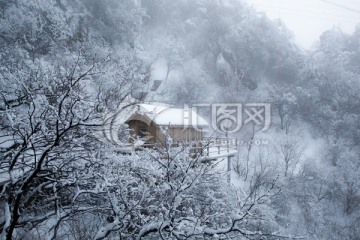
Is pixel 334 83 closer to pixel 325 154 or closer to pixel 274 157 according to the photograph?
pixel 325 154

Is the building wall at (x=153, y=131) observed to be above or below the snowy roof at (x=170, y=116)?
below

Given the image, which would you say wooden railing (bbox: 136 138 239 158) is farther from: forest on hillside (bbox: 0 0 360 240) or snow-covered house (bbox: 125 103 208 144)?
forest on hillside (bbox: 0 0 360 240)

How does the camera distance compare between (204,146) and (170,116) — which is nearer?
(204,146)

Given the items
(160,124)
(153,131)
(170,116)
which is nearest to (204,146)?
(160,124)

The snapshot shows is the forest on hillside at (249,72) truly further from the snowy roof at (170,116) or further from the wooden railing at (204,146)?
the snowy roof at (170,116)

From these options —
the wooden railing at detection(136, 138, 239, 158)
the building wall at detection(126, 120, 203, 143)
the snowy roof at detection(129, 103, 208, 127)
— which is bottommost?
the wooden railing at detection(136, 138, 239, 158)

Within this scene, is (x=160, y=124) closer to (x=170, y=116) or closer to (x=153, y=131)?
(x=153, y=131)

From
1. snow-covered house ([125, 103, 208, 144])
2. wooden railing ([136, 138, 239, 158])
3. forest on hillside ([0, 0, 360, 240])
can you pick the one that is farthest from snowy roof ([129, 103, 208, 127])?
forest on hillside ([0, 0, 360, 240])

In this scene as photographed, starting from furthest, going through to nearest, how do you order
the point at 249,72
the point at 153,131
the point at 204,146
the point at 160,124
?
the point at 249,72
the point at 153,131
the point at 160,124
the point at 204,146

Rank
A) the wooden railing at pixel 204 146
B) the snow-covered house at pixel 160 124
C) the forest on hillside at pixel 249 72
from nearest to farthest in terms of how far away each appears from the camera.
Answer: the wooden railing at pixel 204 146
the snow-covered house at pixel 160 124
the forest on hillside at pixel 249 72

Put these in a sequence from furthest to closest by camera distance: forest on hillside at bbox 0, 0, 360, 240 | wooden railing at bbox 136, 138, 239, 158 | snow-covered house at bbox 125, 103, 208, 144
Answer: forest on hillside at bbox 0, 0, 360, 240 → snow-covered house at bbox 125, 103, 208, 144 → wooden railing at bbox 136, 138, 239, 158

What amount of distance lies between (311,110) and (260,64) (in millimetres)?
10031

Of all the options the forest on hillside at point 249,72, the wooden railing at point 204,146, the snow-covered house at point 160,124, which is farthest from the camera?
the forest on hillside at point 249,72

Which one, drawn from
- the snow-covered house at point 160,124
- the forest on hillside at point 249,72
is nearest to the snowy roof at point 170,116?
the snow-covered house at point 160,124
